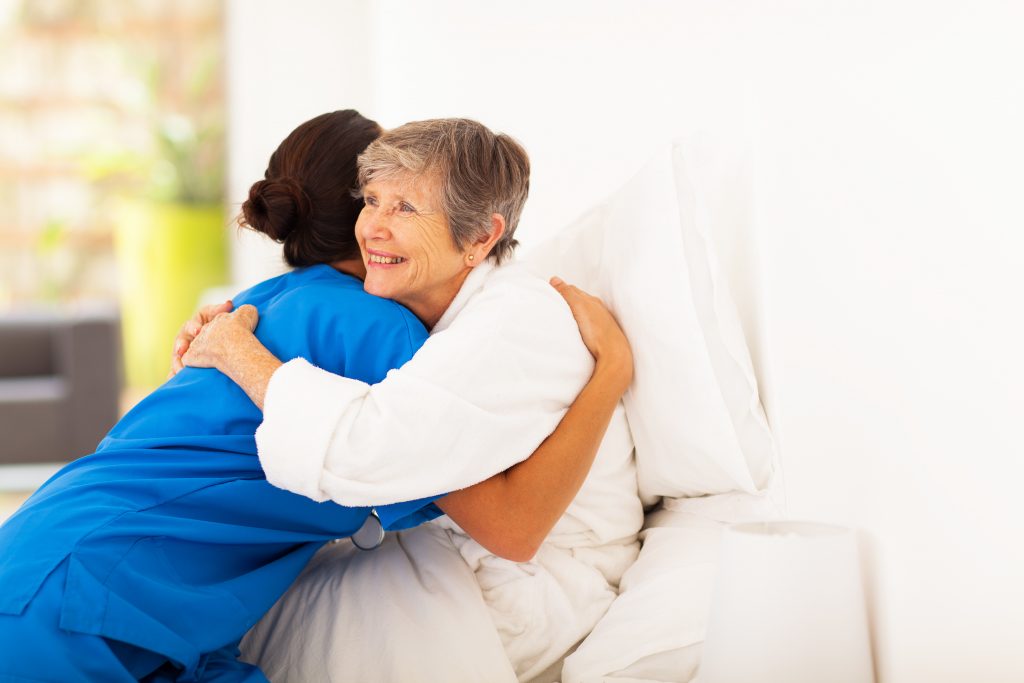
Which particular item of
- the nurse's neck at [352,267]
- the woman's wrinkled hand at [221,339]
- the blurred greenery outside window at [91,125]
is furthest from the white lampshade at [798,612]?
the blurred greenery outside window at [91,125]

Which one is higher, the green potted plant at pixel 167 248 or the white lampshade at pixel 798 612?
the white lampshade at pixel 798 612

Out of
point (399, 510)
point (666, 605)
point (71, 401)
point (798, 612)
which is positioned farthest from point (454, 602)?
point (71, 401)

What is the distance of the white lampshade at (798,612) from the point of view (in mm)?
902

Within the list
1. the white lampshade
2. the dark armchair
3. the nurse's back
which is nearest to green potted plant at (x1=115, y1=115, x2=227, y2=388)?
the dark armchair

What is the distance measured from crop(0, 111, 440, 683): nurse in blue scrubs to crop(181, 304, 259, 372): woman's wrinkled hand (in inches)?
0.8

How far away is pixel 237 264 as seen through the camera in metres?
7.08

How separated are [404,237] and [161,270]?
5829mm

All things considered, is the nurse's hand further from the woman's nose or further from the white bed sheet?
the white bed sheet

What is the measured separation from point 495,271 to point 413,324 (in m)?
0.19

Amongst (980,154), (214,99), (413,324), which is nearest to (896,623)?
(980,154)

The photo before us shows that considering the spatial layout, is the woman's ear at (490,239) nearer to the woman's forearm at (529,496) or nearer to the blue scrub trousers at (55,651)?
the woman's forearm at (529,496)

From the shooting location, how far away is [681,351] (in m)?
1.51

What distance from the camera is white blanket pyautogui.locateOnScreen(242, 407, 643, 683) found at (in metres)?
1.36

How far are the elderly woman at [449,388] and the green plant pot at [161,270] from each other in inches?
219
